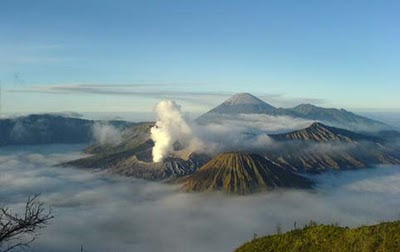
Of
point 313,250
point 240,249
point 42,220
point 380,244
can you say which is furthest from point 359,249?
point 42,220

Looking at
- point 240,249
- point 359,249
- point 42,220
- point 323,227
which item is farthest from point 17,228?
point 323,227

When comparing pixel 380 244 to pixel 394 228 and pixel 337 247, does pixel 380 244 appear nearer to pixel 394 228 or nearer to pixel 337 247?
pixel 337 247

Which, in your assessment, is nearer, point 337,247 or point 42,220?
point 42,220

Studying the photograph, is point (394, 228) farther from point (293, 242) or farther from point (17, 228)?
point (17, 228)

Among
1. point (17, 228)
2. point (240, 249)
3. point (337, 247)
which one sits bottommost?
point (240, 249)

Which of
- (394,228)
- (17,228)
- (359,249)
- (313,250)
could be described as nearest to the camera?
(17,228)

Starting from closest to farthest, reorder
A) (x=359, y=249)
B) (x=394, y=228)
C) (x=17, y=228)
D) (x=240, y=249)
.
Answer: (x=17, y=228), (x=359, y=249), (x=394, y=228), (x=240, y=249)

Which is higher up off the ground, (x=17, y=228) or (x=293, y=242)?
(x=17, y=228)
